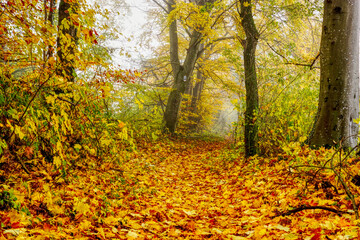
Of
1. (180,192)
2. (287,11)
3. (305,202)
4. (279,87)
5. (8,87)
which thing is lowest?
(180,192)

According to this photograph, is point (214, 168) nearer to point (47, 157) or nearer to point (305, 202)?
point (305, 202)

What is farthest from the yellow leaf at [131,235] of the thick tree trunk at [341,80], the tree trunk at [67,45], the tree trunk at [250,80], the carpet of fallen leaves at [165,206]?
the tree trunk at [250,80]

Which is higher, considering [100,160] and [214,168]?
[100,160]

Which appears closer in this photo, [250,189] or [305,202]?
[305,202]

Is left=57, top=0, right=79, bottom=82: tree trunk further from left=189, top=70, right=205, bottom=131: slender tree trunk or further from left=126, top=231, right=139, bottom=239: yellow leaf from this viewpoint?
left=189, top=70, right=205, bottom=131: slender tree trunk

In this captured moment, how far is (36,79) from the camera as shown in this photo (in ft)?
9.34

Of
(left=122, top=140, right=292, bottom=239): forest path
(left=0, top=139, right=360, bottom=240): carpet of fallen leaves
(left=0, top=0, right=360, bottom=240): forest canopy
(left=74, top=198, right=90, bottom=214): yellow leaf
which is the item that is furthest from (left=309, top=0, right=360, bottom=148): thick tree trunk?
(left=74, top=198, right=90, bottom=214): yellow leaf

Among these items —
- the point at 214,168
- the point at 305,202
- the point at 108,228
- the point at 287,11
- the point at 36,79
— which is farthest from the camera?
the point at 287,11

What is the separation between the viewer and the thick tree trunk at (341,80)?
138 inches

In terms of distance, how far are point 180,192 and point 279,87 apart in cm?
329

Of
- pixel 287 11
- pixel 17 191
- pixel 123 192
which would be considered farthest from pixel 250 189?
pixel 287 11

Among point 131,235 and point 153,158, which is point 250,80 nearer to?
point 153,158

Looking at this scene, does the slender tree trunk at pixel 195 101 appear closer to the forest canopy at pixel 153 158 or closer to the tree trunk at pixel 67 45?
the forest canopy at pixel 153 158

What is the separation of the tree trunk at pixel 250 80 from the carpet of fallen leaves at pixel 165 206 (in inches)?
31.7
